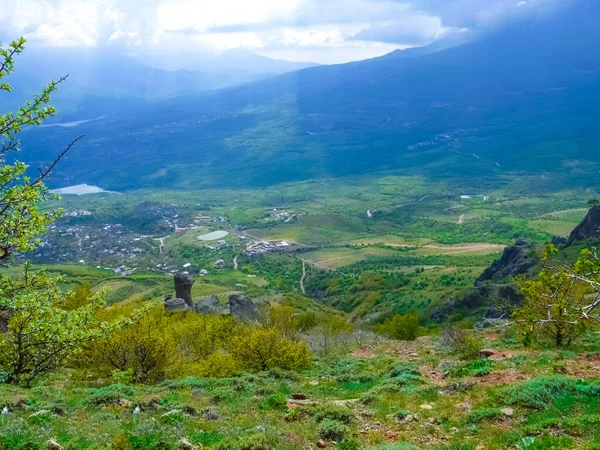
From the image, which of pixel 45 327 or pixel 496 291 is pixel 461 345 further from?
pixel 496 291

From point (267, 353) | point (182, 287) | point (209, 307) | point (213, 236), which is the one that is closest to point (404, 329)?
point (267, 353)

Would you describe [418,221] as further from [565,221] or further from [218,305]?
[218,305]

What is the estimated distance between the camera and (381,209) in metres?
199

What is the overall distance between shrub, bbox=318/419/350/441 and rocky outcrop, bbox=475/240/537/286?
5113 centimetres

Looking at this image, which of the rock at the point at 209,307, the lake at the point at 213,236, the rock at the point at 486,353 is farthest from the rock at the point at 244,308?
the lake at the point at 213,236

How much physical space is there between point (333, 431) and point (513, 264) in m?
58.4

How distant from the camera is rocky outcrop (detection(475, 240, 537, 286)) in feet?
197

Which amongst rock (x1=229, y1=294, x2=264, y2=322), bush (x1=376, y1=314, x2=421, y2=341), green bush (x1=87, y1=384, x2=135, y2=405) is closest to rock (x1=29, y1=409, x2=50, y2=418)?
green bush (x1=87, y1=384, x2=135, y2=405)

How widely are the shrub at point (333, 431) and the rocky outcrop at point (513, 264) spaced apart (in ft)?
168

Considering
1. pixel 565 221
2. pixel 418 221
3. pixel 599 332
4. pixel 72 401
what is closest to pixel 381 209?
pixel 418 221

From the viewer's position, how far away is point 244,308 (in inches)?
1761

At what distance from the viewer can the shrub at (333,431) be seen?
12.1 meters

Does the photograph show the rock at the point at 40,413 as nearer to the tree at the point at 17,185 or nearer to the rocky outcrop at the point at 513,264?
the tree at the point at 17,185

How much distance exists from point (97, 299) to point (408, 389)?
11084 mm
